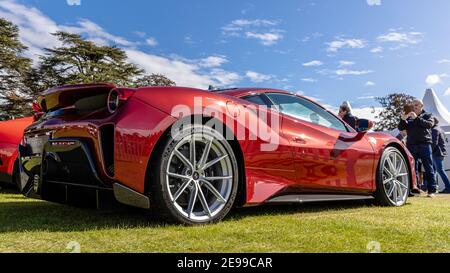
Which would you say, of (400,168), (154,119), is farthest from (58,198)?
(400,168)

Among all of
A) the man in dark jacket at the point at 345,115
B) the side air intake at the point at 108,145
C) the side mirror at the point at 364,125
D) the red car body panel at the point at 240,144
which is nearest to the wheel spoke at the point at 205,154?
the red car body panel at the point at 240,144

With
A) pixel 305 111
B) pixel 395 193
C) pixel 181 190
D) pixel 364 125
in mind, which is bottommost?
pixel 395 193

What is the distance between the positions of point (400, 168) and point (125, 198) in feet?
12.4

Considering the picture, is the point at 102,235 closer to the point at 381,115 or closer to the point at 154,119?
the point at 154,119

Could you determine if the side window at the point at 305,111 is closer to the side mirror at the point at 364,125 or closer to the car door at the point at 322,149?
the car door at the point at 322,149

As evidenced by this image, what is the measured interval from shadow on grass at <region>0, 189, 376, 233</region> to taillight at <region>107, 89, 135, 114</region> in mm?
765

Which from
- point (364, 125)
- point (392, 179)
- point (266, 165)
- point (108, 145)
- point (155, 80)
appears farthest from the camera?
point (155, 80)

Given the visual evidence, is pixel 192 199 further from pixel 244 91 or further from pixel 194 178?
pixel 244 91

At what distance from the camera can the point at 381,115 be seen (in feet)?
169

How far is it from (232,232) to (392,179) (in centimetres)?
304

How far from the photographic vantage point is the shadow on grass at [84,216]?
3.32 metres

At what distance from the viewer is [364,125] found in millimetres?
5242

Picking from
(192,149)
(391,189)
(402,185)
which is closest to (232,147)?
(192,149)
